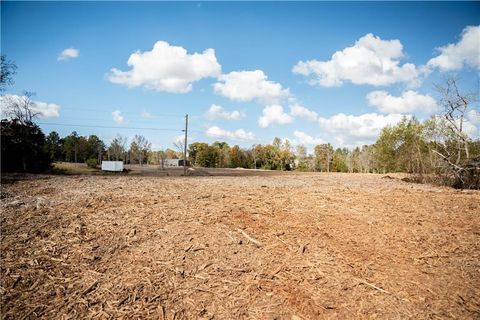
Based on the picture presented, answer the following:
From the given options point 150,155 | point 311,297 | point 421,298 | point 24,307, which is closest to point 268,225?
point 311,297

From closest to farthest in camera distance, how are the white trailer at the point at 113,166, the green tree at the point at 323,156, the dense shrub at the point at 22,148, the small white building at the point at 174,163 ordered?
the dense shrub at the point at 22,148 → the white trailer at the point at 113,166 → the green tree at the point at 323,156 → the small white building at the point at 174,163

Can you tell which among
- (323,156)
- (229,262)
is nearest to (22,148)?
(229,262)

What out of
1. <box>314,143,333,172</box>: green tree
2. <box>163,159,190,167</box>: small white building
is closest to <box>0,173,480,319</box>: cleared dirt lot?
<box>314,143,333,172</box>: green tree

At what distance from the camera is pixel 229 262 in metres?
4.23

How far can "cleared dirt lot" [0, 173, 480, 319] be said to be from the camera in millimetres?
3377

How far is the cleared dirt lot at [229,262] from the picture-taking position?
3377mm

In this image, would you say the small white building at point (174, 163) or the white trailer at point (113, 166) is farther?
the small white building at point (174, 163)

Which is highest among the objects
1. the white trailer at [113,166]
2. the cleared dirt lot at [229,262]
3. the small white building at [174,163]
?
the small white building at [174,163]

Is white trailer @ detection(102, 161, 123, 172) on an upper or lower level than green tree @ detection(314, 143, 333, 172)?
lower

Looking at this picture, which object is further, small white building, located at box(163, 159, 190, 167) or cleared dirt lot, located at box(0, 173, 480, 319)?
small white building, located at box(163, 159, 190, 167)

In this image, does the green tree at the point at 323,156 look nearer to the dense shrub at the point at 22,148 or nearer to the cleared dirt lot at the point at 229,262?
the dense shrub at the point at 22,148

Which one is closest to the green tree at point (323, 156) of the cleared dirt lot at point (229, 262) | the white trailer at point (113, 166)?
the white trailer at point (113, 166)

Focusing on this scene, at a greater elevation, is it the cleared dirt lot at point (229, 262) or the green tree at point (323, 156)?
the green tree at point (323, 156)

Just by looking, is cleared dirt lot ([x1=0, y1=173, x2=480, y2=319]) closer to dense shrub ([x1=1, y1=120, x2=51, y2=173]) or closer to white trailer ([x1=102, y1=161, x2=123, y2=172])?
dense shrub ([x1=1, y1=120, x2=51, y2=173])
